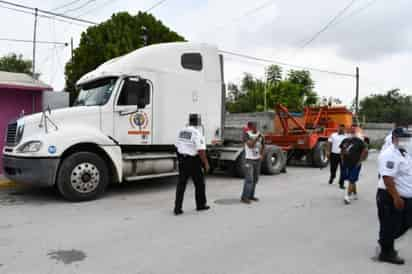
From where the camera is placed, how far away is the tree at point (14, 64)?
1523 inches

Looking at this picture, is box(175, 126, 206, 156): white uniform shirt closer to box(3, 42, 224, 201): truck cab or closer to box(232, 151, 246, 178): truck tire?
box(3, 42, 224, 201): truck cab

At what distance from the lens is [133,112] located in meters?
8.01

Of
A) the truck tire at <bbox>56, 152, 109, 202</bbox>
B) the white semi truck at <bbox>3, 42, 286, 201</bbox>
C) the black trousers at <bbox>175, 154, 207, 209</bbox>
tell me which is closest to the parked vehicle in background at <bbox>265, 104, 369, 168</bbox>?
the white semi truck at <bbox>3, 42, 286, 201</bbox>

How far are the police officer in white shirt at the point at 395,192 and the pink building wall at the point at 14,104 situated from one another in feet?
32.5

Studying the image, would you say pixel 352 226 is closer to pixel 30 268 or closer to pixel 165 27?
pixel 30 268

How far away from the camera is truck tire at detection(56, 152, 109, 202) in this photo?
698cm

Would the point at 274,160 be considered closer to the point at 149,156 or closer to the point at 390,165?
the point at 149,156

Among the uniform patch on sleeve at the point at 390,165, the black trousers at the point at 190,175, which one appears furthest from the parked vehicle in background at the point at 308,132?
the uniform patch on sleeve at the point at 390,165

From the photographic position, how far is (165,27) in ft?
79.7

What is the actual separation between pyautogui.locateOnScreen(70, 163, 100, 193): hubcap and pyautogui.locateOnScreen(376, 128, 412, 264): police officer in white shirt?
535 centimetres

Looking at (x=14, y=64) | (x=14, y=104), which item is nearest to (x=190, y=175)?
(x=14, y=104)

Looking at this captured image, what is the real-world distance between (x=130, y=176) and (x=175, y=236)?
3.25m

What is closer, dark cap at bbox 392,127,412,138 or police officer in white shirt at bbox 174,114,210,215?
dark cap at bbox 392,127,412,138

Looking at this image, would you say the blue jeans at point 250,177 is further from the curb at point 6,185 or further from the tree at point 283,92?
the tree at point 283,92
